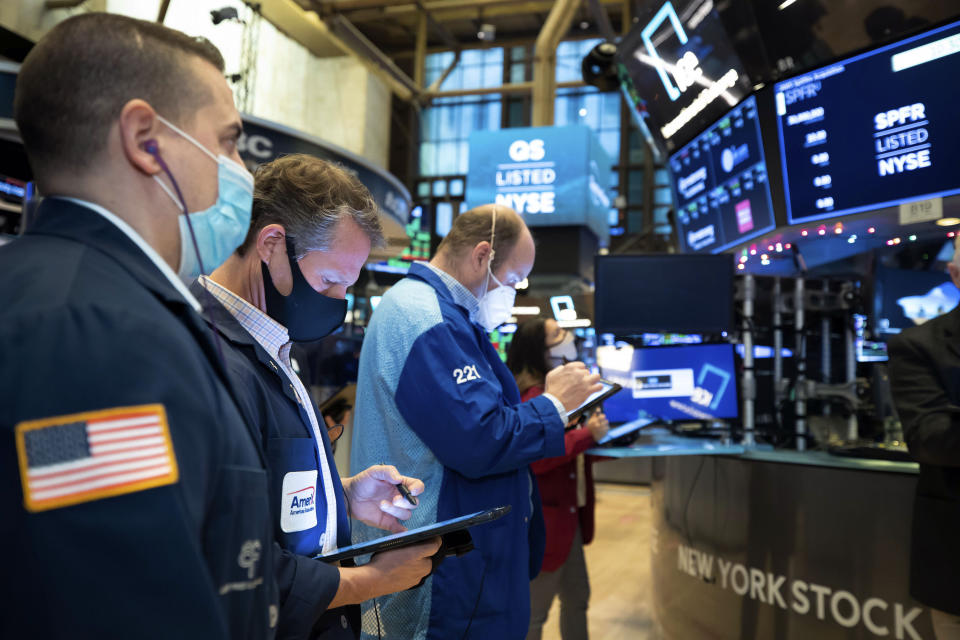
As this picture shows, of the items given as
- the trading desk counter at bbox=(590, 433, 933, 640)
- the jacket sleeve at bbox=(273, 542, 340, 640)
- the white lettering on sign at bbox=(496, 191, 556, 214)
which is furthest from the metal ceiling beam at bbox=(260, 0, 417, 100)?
the jacket sleeve at bbox=(273, 542, 340, 640)

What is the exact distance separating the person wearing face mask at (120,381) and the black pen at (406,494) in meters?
0.63

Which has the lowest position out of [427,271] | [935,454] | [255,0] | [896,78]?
[935,454]

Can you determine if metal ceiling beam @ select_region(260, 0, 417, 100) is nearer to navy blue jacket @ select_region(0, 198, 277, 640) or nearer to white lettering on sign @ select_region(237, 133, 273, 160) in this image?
white lettering on sign @ select_region(237, 133, 273, 160)

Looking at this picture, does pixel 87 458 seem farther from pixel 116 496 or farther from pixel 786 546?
pixel 786 546

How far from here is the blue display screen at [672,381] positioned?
Result: 366 cm

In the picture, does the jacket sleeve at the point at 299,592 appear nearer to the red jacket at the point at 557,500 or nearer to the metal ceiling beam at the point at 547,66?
the red jacket at the point at 557,500

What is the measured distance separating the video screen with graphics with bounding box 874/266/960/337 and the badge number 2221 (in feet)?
9.68

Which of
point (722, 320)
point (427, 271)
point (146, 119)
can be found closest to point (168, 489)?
point (146, 119)

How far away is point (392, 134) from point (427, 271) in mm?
14592

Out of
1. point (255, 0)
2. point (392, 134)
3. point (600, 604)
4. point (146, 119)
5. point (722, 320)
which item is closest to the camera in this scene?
point (146, 119)

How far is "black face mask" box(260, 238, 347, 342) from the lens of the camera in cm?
140

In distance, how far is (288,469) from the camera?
1.11 metres

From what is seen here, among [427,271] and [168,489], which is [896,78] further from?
[168,489]

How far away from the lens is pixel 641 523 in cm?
786
